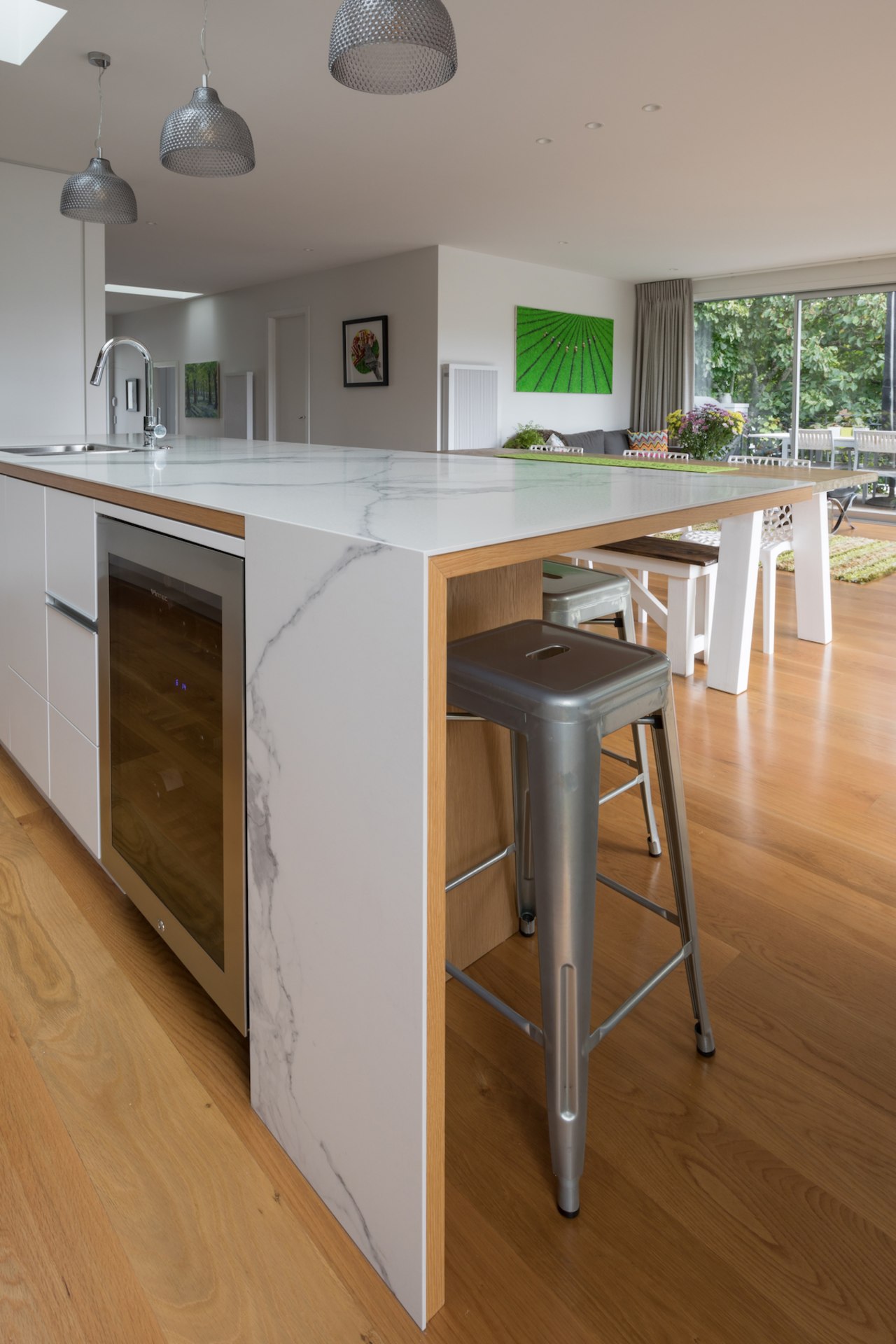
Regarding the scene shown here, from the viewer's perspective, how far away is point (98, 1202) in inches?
42.0

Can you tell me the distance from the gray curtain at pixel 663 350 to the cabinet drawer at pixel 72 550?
27.3 feet

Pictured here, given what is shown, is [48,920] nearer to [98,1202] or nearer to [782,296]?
[98,1202]

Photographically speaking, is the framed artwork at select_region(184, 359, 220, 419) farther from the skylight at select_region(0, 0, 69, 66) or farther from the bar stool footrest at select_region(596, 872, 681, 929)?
the bar stool footrest at select_region(596, 872, 681, 929)

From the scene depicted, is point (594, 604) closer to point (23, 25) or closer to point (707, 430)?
point (707, 430)

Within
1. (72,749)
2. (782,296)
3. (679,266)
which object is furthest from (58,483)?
(782,296)

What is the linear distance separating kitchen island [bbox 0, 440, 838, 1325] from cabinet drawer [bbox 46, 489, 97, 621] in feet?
0.89

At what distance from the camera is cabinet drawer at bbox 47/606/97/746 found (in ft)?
5.16

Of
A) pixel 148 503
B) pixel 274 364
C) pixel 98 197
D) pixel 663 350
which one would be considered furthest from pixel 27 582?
pixel 663 350

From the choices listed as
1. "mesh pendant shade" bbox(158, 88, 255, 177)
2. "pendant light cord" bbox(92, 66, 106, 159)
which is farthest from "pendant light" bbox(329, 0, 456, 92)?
"pendant light cord" bbox(92, 66, 106, 159)

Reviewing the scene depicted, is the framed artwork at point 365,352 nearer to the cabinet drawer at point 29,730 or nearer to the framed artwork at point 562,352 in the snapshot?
the framed artwork at point 562,352

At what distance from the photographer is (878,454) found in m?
7.95

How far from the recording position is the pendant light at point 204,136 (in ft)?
7.39

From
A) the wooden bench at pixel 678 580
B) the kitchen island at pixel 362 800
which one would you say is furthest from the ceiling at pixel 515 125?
the kitchen island at pixel 362 800

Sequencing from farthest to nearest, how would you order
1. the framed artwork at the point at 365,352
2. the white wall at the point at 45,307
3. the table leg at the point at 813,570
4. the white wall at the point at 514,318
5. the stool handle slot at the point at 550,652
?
the framed artwork at the point at 365,352
the white wall at the point at 514,318
the white wall at the point at 45,307
the table leg at the point at 813,570
the stool handle slot at the point at 550,652
